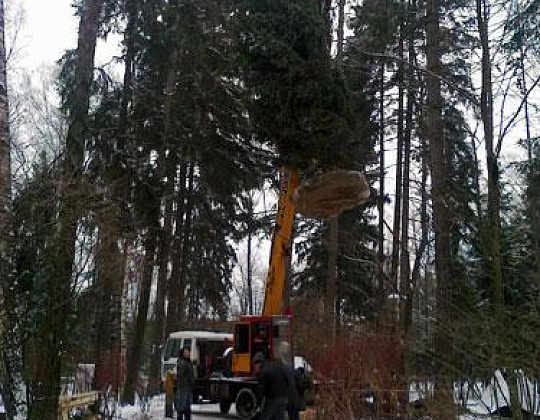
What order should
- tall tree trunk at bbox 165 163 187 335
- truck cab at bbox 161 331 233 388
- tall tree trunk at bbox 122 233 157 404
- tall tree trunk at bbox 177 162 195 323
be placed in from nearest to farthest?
tall tree trunk at bbox 122 233 157 404 < truck cab at bbox 161 331 233 388 < tall tree trunk at bbox 165 163 187 335 < tall tree trunk at bbox 177 162 195 323

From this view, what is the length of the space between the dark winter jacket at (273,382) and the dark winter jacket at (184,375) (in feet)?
13.5

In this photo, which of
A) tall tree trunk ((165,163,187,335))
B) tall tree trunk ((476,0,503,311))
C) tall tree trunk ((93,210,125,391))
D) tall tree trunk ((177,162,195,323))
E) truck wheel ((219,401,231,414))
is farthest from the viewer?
tall tree trunk ((177,162,195,323))

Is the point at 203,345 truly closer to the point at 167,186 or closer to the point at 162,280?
the point at 162,280

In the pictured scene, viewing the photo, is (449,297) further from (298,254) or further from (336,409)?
(298,254)

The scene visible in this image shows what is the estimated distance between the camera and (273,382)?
442 inches

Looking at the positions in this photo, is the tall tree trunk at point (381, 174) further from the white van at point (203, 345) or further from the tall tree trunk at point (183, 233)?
the tall tree trunk at point (183, 233)

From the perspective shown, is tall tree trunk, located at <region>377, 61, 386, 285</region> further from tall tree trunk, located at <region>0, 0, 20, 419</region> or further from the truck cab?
tall tree trunk, located at <region>0, 0, 20, 419</region>

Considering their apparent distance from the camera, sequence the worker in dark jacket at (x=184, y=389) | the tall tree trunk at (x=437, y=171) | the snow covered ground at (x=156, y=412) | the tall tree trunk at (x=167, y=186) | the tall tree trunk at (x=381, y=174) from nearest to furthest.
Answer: the tall tree trunk at (x=437, y=171)
the worker in dark jacket at (x=184, y=389)
the snow covered ground at (x=156, y=412)
the tall tree trunk at (x=167, y=186)
the tall tree trunk at (x=381, y=174)

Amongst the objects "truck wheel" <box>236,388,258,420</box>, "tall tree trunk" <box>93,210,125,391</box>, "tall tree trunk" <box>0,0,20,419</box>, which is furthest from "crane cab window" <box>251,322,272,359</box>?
"tall tree trunk" <box>0,0,20,419</box>

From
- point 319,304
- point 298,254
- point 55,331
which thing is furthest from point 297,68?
point 298,254

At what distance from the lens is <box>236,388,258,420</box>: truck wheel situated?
53.3ft

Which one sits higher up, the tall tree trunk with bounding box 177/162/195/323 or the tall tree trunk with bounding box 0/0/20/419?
the tall tree trunk with bounding box 177/162/195/323

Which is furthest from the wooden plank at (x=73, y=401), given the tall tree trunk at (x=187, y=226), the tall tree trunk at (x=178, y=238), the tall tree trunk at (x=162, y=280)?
the tall tree trunk at (x=187, y=226)

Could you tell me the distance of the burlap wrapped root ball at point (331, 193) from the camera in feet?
43.8
